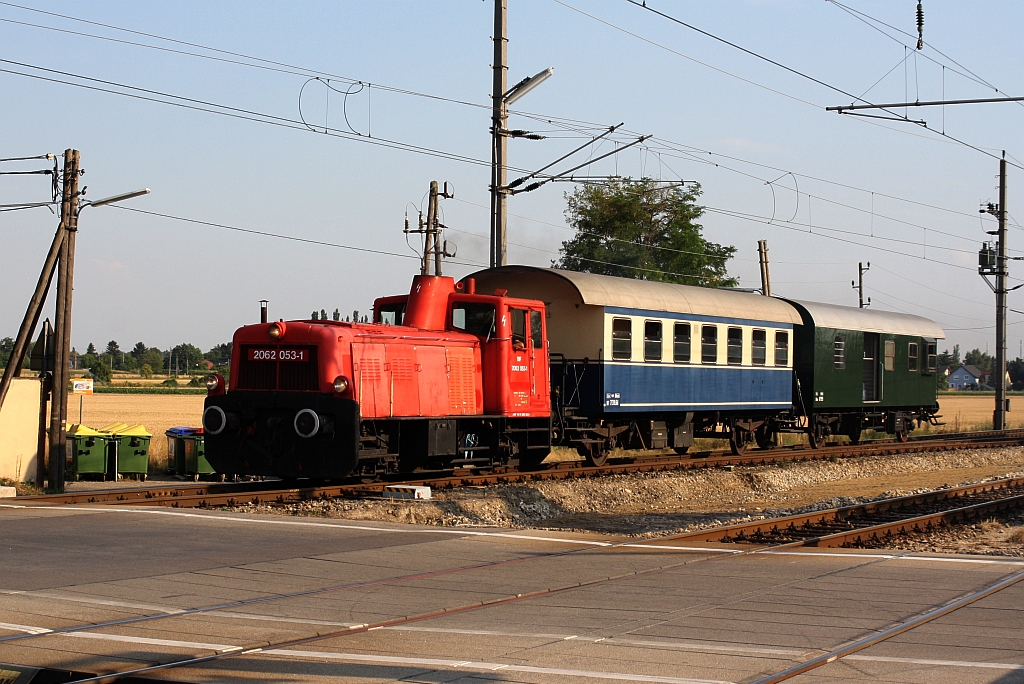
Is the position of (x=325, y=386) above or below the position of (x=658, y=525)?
above

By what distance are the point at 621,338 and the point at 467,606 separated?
44.9 ft

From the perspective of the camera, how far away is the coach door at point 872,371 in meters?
31.4

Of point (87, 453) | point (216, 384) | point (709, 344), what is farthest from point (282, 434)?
point (709, 344)

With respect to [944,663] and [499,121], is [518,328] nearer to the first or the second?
[499,121]

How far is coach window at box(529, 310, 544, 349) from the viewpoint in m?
19.9

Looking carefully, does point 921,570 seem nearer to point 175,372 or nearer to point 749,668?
point 749,668

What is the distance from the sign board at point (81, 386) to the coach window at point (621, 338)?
10537 millimetres

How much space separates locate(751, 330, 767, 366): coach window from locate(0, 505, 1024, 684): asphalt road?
14.3m

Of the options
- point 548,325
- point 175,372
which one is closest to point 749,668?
point 548,325

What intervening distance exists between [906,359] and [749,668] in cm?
2827

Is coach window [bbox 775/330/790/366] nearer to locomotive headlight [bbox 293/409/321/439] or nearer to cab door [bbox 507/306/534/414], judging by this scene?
cab door [bbox 507/306/534/414]

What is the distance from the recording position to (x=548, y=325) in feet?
73.0

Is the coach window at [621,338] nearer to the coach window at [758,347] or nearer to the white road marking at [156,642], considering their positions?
the coach window at [758,347]

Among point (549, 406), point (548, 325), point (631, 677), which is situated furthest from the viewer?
point (548, 325)
